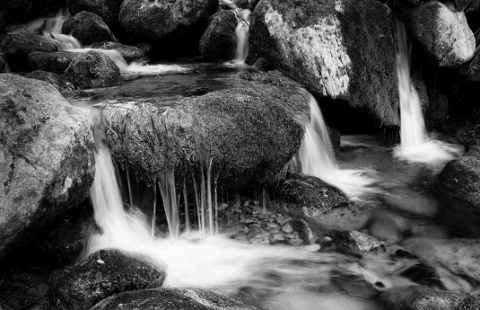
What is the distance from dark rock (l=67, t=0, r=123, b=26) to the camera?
12930mm

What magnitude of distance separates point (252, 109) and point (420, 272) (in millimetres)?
3183

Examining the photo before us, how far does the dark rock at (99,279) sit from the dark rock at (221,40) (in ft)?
23.1

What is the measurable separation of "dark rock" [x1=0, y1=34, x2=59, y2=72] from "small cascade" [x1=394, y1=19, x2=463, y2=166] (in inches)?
324

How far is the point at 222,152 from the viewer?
6.16 meters

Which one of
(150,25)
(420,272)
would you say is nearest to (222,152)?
(420,272)

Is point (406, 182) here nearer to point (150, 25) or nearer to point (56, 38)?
point (150, 25)

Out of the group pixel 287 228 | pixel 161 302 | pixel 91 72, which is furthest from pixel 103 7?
pixel 161 302

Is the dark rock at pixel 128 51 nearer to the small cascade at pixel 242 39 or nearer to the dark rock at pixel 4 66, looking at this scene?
the small cascade at pixel 242 39

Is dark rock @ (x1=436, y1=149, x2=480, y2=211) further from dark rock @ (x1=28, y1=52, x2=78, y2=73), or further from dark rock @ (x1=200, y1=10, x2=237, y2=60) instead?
dark rock @ (x1=28, y1=52, x2=78, y2=73)

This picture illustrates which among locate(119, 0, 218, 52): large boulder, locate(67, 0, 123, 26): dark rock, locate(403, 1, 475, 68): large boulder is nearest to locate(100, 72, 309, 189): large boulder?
locate(403, 1, 475, 68): large boulder

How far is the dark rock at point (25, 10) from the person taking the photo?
42.4ft

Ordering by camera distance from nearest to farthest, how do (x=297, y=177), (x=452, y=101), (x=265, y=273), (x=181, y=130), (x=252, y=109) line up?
1. (x=265, y=273)
2. (x=181, y=130)
3. (x=252, y=109)
4. (x=297, y=177)
5. (x=452, y=101)

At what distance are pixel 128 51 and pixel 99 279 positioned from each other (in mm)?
7718

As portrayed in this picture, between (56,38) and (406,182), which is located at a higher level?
(56,38)
